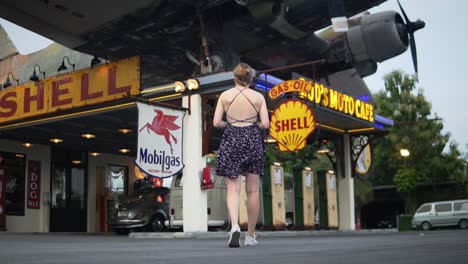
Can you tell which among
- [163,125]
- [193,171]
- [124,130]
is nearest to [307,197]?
[193,171]

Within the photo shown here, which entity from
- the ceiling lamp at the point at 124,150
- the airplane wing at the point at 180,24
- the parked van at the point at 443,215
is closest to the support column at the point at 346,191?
the airplane wing at the point at 180,24

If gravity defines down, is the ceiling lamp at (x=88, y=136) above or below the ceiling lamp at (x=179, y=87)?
below

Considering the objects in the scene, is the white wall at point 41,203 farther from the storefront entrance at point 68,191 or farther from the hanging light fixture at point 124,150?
the hanging light fixture at point 124,150

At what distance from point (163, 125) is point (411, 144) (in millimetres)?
31695

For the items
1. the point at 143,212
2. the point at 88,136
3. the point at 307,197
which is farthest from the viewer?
the point at 88,136

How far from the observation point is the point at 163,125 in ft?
43.0

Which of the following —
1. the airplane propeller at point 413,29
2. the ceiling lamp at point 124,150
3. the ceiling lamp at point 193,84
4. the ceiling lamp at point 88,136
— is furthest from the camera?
the ceiling lamp at point 124,150

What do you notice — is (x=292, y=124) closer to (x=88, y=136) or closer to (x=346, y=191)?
(x=346, y=191)

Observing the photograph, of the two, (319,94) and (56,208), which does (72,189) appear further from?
(319,94)

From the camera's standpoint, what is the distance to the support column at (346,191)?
20250 millimetres

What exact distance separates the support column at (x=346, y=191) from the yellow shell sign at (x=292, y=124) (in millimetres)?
6150

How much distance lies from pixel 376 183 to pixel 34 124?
111 feet

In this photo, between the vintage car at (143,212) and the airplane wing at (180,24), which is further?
the vintage car at (143,212)

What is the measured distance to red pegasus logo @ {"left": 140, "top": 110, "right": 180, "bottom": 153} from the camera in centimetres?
1284
